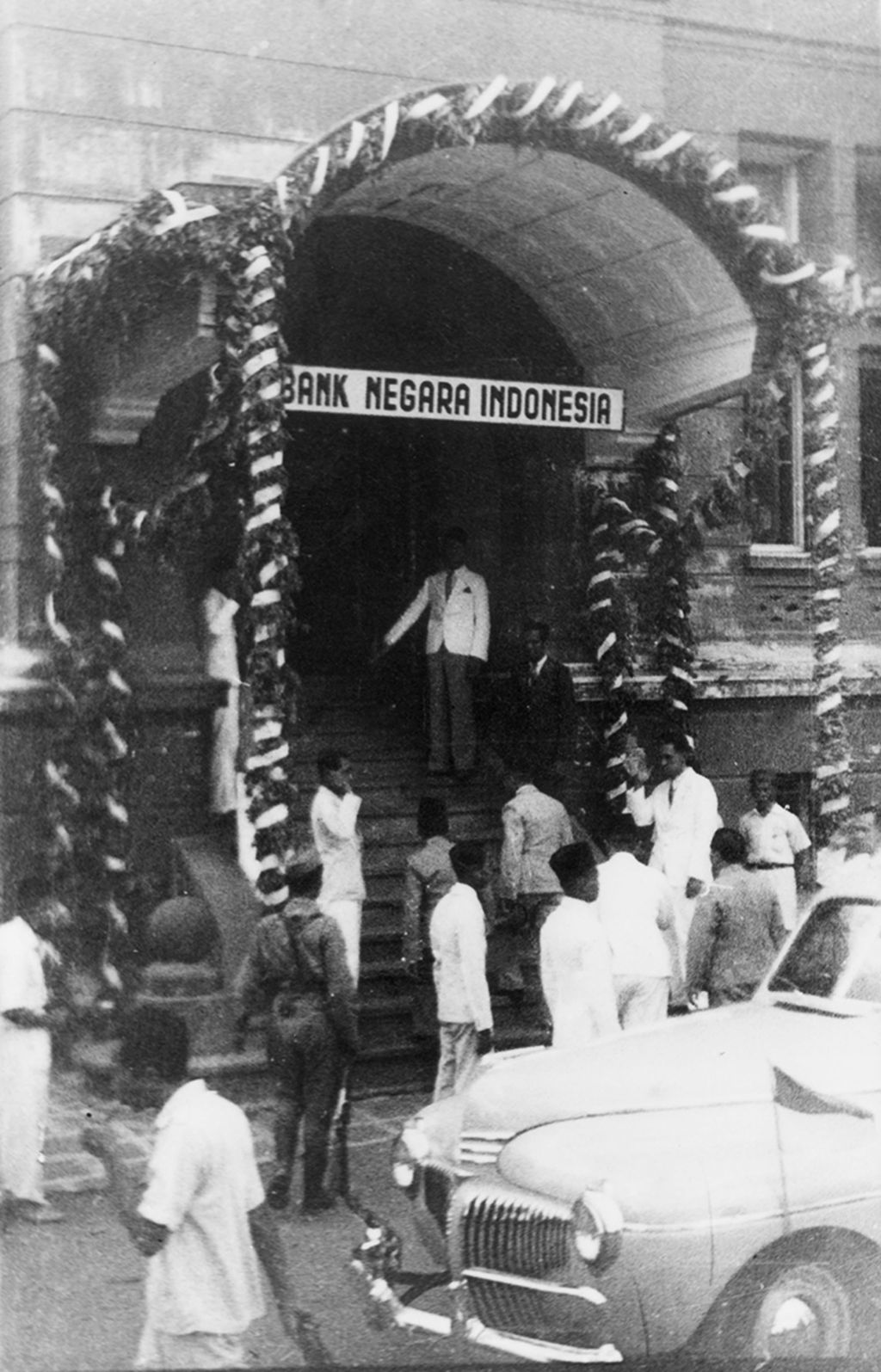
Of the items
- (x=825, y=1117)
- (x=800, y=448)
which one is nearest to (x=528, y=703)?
(x=800, y=448)

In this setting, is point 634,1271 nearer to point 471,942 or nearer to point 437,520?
point 471,942

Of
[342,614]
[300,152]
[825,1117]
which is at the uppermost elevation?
[300,152]

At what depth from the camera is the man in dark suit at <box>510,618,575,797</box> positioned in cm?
1016

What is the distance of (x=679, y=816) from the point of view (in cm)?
962

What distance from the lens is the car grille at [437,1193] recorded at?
6.31 meters

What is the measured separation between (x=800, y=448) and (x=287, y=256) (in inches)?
141

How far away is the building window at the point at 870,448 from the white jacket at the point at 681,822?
1.73m

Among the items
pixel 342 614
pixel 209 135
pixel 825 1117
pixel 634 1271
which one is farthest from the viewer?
pixel 342 614

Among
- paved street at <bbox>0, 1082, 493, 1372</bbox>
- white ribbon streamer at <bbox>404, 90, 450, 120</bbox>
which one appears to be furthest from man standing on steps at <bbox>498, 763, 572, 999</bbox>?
white ribbon streamer at <bbox>404, 90, 450, 120</bbox>

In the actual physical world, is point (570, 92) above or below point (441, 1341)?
above

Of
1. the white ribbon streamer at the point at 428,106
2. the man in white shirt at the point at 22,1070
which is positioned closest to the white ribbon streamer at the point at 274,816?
the man in white shirt at the point at 22,1070

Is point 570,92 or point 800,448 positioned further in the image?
point 800,448

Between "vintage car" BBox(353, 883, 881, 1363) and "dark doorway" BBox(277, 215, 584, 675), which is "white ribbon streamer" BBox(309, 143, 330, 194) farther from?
"vintage car" BBox(353, 883, 881, 1363)

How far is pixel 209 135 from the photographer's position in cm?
908
